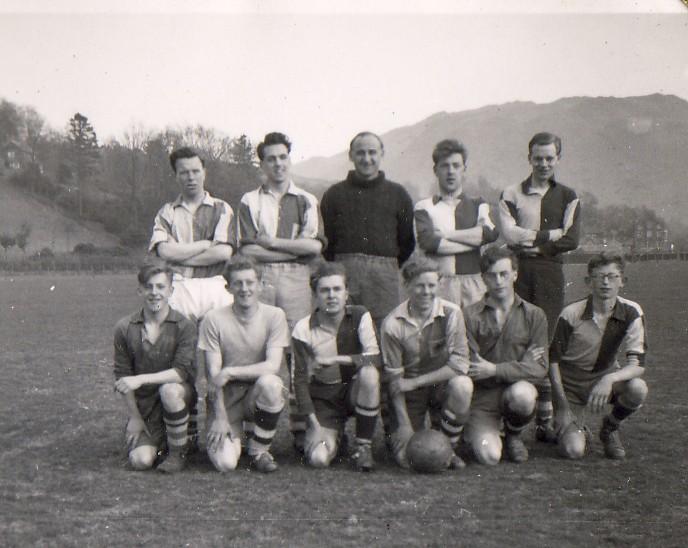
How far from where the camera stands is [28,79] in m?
5.28

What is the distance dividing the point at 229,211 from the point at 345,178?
2.50 ft

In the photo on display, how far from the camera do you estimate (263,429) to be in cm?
359

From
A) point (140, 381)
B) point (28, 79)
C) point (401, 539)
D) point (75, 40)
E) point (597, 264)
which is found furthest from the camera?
point (28, 79)

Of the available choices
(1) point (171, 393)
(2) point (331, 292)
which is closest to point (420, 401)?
(2) point (331, 292)

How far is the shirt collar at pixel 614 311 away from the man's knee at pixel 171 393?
93.2 inches

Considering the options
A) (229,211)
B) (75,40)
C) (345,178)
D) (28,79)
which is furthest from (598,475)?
(28,79)

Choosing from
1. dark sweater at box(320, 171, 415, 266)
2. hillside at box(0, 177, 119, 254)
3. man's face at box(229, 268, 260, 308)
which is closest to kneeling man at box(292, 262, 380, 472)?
man's face at box(229, 268, 260, 308)

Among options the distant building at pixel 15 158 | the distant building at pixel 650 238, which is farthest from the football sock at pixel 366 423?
the distant building at pixel 15 158

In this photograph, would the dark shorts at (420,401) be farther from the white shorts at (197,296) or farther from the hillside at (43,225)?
the hillside at (43,225)

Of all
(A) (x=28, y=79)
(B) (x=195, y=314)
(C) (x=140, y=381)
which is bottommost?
(C) (x=140, y=381)

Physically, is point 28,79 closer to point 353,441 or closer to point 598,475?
point 353,441

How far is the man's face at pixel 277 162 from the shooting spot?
13.2 ft

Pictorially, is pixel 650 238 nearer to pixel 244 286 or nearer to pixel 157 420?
pixel 244 286

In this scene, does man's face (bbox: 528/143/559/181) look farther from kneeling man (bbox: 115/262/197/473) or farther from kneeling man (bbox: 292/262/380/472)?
kneeling man (bbox: 115/262/197/473)
